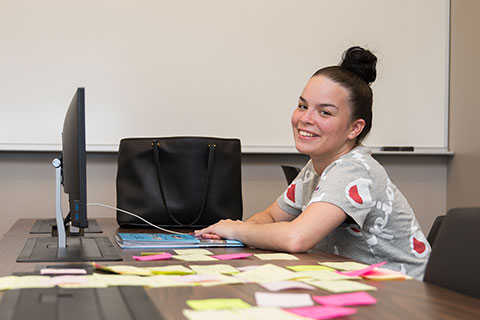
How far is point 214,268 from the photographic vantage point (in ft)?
3.89

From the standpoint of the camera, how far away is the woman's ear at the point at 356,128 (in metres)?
1.85

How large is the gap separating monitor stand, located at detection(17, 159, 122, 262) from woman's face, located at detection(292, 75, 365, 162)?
2.06 ft

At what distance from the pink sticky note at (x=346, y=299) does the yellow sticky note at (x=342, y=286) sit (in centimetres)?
4

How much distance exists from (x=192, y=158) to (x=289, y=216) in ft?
1.50

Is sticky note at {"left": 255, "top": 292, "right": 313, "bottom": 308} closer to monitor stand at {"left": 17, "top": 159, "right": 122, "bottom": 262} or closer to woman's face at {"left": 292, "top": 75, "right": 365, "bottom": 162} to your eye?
monitor stand at {"left": 17, "top": 159, "right": 122, "bottom": 262}

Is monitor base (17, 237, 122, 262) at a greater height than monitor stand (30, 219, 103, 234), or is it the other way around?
monitor base (17, 237, 122, 262)

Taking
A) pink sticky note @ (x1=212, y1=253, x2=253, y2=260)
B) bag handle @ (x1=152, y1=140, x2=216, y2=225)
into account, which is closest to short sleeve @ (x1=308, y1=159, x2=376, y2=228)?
pink sticky note @ (x1=212, y1=253, x2=253, y2=260)

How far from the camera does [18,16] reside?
11.2 ft

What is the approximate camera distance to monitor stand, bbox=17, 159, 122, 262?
135cm

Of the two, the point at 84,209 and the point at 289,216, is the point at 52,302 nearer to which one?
the point at 84,209

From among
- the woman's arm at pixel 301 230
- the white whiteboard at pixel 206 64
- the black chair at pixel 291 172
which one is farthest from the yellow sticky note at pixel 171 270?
the white whiteboard at pixel 206 64

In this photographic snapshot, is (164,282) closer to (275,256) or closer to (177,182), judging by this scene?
(275,256)

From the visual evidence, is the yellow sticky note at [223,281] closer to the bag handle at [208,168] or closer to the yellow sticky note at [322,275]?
the yellow sticky note at [322,275]

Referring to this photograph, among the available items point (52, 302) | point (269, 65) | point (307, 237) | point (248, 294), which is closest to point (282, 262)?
point (307, 237)
